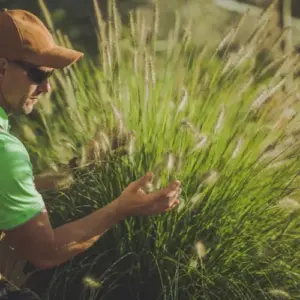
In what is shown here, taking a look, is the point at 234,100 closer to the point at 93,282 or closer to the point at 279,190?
the point at 279,190

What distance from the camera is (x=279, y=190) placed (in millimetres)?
3934

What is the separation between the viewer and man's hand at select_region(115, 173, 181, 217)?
3045 mm

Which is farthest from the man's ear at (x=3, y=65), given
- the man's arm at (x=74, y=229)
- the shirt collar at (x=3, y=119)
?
the man's arm at (x=74, y=229)

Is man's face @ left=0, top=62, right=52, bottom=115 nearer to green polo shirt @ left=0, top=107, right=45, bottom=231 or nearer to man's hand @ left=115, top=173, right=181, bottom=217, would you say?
green polo shirt @ left=0, top=107, right=45, bottom=231

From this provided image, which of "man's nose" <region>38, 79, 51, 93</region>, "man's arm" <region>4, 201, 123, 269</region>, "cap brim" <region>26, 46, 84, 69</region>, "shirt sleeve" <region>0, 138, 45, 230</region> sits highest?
"cap brim" <region>26, 46, 84, 69</region>

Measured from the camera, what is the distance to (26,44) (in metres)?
3.06

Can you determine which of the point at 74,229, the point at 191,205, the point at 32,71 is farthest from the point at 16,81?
the point at 191,205

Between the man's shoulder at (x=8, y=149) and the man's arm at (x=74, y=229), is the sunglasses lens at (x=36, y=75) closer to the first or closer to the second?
the man's shoulder at (x=8, y=149)

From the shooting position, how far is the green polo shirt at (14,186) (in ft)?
9.35

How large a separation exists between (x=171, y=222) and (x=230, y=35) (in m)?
0.89

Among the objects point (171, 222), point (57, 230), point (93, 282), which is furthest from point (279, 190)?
point (57, 230)

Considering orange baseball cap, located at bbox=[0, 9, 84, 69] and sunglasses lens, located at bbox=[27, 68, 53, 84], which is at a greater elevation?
orange baseball cap, located at bbox=[0, 9, 84, 69]

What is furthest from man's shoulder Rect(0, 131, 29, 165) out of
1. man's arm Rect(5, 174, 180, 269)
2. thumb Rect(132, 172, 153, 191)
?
thumb Rect(132, 172, 153, 191)

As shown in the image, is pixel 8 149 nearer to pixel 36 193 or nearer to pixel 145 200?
pixel 36 193
